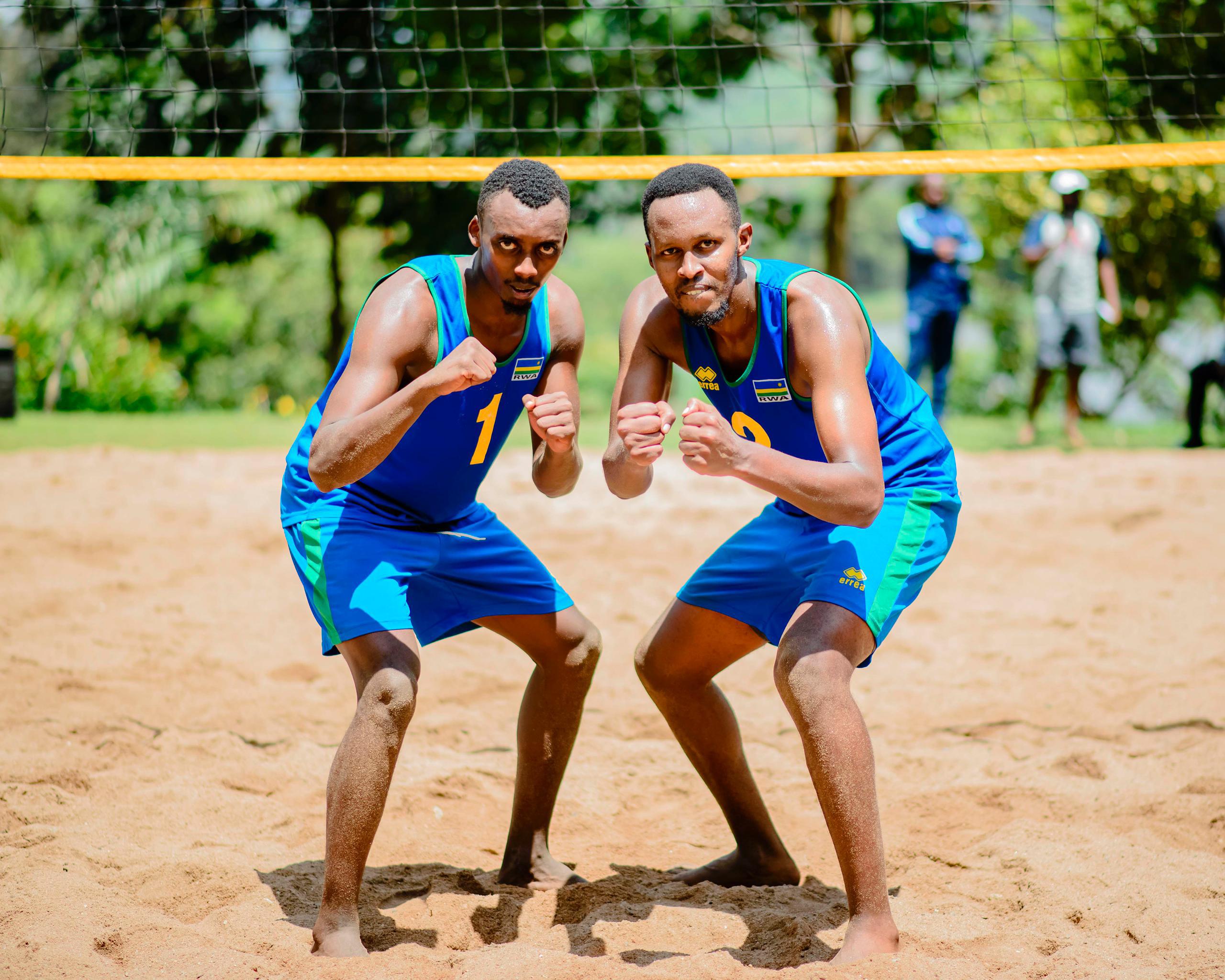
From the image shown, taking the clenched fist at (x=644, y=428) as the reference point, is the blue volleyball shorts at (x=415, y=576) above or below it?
below

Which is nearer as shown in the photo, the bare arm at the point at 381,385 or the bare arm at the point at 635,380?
the bare arm at the point at 381,385

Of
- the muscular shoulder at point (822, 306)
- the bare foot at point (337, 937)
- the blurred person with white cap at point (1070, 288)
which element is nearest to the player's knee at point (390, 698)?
the bare foot at point (337, 937)

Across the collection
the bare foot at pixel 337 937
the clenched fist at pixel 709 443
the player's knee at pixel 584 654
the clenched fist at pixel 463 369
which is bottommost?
the bare foot at pixel 337 937

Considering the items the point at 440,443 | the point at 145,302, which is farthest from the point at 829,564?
the point at 145,302

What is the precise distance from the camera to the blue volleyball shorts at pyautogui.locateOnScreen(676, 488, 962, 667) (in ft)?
9.09

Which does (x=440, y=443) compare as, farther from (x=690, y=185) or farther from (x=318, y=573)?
(x=690, y=185)

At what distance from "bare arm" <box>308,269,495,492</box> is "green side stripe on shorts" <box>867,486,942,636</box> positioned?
102 cm

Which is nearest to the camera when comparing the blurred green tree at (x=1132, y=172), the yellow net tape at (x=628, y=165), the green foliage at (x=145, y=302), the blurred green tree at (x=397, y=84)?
the yellow net tape at (x=628, y=165)

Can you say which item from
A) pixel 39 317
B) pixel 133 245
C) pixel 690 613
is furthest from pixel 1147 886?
pixel 133 245

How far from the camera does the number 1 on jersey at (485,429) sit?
3.04 m

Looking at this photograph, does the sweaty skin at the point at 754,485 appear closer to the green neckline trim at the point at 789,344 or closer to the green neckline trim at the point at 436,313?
the green neckline trim at the point at 789,344

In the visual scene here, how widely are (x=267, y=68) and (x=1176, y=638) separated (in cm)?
847

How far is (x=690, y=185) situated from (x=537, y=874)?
177 cm

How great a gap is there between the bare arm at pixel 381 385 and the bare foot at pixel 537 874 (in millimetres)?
1137
